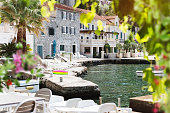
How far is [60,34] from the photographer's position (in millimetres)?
48812

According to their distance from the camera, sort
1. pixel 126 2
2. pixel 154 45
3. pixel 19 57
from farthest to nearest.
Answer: pixel 126 2 < pixel 19 57 < pixel 154 45

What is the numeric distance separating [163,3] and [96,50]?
57.0m

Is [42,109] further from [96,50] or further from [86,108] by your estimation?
[96,50]

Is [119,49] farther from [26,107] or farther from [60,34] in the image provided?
[26,107]

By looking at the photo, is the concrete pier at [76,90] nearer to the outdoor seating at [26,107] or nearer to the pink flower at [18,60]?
the outdoor seating at [26,107]

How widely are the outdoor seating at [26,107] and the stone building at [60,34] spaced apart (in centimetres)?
3618

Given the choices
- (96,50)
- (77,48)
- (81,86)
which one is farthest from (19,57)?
(96,50)

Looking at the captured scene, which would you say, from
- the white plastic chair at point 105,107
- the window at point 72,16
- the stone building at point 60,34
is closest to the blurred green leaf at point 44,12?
the white plastic chair at point 105,107

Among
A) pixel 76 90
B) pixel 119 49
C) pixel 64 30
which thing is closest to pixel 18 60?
pixel 76 90

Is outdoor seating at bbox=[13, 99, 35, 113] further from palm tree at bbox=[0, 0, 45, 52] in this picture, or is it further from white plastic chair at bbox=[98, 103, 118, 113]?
palm tree at bbox=[0, 0, 45, 52]

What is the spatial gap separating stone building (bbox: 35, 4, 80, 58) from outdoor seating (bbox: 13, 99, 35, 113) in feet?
119

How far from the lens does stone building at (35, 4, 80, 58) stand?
146ft

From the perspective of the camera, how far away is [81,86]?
18.4 metres

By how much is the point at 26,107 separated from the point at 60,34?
43.3m
